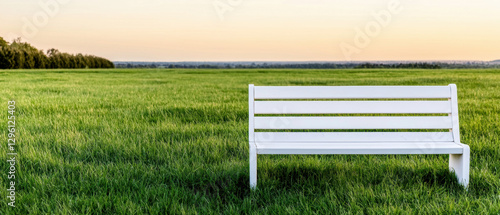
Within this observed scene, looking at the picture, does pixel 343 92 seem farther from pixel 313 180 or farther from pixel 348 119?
pixel 313 180

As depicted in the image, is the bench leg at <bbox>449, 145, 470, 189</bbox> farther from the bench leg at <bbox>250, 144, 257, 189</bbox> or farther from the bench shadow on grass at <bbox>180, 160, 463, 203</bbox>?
the bench leg at <bbox>250, 144, 257, 189</bbox>

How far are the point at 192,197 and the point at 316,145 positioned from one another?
109 centimetres

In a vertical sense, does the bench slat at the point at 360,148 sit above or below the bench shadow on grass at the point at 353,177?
above

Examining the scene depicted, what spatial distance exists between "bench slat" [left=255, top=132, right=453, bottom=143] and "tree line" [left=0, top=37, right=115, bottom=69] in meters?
52.5

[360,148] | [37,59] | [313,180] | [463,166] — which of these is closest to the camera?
[360,148]

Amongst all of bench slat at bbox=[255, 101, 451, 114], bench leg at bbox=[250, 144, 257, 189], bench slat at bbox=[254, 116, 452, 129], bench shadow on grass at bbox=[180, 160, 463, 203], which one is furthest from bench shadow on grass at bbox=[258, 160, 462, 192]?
bench slat at bbox=[255, 101, 451, 114]

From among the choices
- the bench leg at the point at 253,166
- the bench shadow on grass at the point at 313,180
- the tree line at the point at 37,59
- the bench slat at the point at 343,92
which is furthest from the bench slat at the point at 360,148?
the tree line at the point at 37,59

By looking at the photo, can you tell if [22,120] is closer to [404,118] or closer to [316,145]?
[316,145]

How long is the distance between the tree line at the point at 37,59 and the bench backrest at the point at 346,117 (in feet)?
172

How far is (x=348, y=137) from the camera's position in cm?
370

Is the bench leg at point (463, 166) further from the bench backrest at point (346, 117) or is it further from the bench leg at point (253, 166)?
the bench leg at point (253, 166)

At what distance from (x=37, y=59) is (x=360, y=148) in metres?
56.6

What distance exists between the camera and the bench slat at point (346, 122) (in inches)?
145

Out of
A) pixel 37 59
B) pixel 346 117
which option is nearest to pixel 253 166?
pixel 346 117
